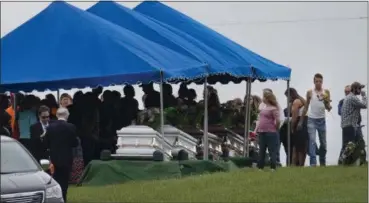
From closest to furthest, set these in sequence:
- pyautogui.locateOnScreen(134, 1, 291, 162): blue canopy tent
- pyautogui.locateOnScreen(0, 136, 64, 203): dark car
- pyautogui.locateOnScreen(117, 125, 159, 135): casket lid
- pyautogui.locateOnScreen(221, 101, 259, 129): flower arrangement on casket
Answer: pyautogui.locateOnScreen(0, 136, 64, 203): dark car < pyautogui.locateOnScreen(117, 125, 159, 135): casket lid < pyautogui.locateOnScreen(134, 1, 291, 162): blue canopy tent < pyautogui.locateOnScreen(221, 101, 259, 129): flower arrangement on casket

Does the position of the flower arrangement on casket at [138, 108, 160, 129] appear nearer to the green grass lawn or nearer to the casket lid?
the casket lid

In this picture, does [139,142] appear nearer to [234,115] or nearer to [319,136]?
[319,136]

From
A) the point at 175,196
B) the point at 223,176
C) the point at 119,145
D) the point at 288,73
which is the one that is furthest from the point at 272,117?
the point at 288,73

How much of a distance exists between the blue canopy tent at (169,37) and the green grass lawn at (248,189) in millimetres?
3805

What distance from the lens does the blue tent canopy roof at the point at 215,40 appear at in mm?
22369

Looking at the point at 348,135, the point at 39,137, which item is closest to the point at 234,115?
the point at 348,135

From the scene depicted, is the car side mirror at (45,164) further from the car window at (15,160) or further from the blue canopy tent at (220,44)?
the blue canopy tent at (220,44)

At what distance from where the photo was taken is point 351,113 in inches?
754

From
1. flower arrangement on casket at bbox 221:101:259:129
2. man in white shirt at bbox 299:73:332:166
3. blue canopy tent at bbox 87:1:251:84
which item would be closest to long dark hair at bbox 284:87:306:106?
man in white shirt at bbox 299:73:332:166

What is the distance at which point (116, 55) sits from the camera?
18406 millimetres

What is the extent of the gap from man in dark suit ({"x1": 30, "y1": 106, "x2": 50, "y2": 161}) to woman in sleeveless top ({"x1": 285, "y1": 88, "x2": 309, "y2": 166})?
670 cm

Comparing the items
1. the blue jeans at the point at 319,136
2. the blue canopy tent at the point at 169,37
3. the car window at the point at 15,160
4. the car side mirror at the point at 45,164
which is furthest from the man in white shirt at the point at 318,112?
the car window at the point at 15,160

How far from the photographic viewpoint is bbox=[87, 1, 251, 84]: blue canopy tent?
20422 mm

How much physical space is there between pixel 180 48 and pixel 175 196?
6738mm
